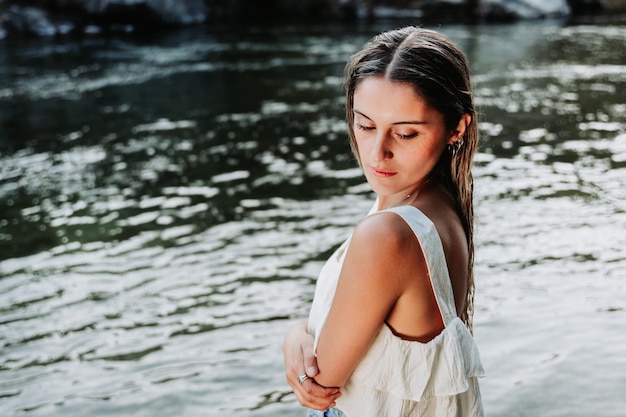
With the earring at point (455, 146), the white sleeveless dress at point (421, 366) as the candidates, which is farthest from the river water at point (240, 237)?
the earring at point (455, 146)

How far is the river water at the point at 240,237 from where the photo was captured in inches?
155

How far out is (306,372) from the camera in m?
1.78

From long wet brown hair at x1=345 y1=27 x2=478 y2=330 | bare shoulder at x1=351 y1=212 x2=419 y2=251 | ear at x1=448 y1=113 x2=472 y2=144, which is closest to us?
bare shoulder at x1=351 y1=212 x2=419 y2=251

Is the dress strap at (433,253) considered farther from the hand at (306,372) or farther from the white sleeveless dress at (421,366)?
the hand at (306,372)

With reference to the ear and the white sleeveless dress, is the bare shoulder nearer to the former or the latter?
the white sleeveless dress

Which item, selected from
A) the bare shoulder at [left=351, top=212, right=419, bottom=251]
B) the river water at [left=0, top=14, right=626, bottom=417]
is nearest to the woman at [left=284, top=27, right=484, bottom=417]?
the bare shoulder at [left=351, top=212, right=419, bottom=251]

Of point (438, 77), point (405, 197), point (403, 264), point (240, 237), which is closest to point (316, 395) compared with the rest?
point (403, 264)

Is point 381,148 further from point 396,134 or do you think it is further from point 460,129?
point 460,129

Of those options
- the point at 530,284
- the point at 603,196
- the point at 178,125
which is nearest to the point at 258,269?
the point at 530,284

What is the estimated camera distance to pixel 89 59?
16641mm

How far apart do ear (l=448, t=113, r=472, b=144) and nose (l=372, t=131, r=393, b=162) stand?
0.61 feet

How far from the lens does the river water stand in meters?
3.95

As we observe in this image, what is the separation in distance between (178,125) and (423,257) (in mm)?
9090

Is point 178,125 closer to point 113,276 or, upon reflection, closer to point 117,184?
point 117,184
